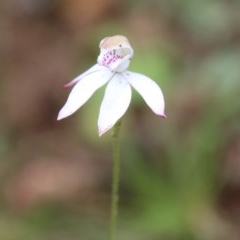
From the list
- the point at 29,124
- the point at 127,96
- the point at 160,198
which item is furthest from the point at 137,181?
the point at 127,96

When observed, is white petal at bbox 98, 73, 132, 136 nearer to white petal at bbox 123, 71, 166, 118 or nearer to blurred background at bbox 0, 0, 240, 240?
white petal at bbox 123, 71, 166, 118

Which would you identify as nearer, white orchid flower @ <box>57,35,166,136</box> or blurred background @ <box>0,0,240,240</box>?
white orchid flower @ <box>57,35,166,136</box>

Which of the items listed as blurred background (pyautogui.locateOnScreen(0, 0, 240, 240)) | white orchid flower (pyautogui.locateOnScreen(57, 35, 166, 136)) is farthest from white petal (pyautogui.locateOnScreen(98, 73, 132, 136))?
blurred background (pyautogui.locateOnScreen(0, 0, 240, 240))

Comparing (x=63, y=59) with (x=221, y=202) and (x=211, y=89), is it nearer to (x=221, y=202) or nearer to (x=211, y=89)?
(x=211, y=89)

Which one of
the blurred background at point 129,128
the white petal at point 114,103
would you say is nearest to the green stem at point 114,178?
the white petal at point 114,103

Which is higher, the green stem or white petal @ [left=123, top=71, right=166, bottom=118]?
white petal @ [left=123, top=71, right=166, bottom=118]
